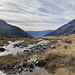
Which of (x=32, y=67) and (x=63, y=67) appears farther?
(x=32, y=67)

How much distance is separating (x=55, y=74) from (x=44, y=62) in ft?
35.3

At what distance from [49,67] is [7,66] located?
9809 mm

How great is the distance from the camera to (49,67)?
36.5m

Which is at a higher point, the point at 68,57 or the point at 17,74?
the point at 68,57

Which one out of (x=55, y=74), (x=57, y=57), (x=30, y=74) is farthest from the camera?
(x=57, y=57)

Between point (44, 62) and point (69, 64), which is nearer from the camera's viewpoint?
point (69, 64)

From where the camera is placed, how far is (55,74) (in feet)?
99.3

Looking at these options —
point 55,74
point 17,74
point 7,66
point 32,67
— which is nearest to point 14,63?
point 7,66

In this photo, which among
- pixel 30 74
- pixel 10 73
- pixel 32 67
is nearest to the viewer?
pixel 30 74

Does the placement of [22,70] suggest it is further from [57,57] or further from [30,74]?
[57,57]

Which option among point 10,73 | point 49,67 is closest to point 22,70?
point 10,73

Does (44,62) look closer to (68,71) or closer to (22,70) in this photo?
(22,70)

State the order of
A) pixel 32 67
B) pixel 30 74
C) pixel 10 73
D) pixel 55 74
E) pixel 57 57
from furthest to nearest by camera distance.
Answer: pixel 57 57
pixel 32 67
pixel 10 73
pixel 30 74
pixel 55 74

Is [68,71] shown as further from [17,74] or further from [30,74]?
[17,74]
